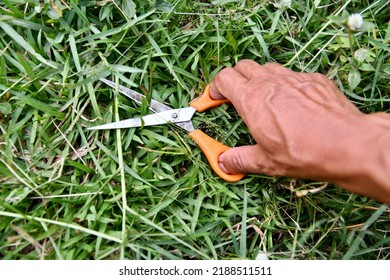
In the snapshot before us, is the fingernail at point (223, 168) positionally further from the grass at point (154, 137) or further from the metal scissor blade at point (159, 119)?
the metal scissor blade at point (159, 119)

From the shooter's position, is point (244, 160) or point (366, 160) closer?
point (366, 160)

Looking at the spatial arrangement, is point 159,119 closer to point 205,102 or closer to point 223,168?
point 205,102

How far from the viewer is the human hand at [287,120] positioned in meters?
1.26

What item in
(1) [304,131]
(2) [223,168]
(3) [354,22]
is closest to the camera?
(1) [304,131]

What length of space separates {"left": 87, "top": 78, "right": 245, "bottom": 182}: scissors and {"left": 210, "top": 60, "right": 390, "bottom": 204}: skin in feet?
0.10

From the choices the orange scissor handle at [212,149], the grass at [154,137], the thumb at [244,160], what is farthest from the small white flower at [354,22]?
the orange scissor handle at [212,149]

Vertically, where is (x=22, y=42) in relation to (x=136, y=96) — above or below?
above

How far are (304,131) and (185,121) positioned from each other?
53cm

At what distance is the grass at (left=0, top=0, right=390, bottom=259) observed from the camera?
1641mm

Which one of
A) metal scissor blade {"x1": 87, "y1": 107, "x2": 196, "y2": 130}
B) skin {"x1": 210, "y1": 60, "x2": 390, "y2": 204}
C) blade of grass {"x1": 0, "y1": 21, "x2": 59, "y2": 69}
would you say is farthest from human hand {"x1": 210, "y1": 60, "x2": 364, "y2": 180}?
blade of grass {"x1": 0, "y1": 21, "x2": 59, "y2": 69}

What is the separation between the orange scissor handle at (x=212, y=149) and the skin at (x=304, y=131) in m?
0.02

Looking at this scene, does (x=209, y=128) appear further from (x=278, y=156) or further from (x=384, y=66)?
(x=384, y=66)

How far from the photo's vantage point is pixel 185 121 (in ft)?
5.64

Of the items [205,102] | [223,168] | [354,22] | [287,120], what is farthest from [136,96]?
[354,22]
